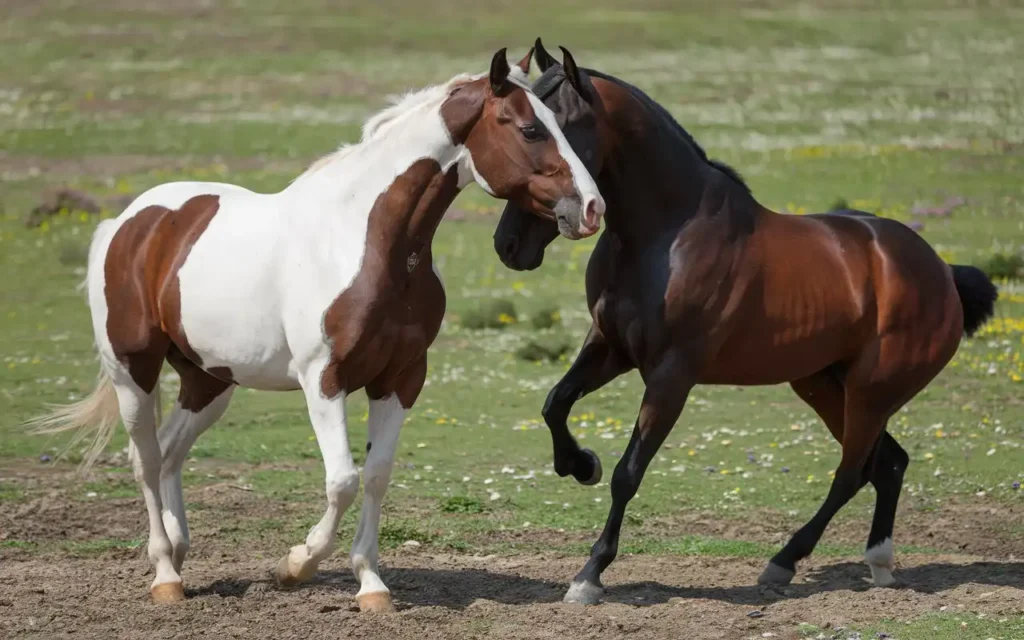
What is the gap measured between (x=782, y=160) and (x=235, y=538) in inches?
935

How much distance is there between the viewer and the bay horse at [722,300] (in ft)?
27.3

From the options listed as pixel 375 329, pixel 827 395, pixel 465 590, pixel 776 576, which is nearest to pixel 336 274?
pixel 375 329

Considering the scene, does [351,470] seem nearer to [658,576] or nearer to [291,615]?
[291,615]

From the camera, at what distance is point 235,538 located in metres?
10.1

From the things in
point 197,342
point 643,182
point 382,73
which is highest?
point 643,182

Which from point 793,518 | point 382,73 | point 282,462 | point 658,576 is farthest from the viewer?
point 382,73

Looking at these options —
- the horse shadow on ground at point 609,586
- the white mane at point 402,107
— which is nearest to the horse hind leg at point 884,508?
the horse shadow on ground at point 609,586

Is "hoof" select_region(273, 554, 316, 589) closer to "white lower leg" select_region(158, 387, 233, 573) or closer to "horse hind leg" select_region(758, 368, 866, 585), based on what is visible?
"white lower leg" select_region(158, 387, 233, 573)

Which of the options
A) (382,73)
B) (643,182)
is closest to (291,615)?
(643,182)

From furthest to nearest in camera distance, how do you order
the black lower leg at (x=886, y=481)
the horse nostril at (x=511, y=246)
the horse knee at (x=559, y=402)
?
the black lower leg at (x=886, y=481) < the horse knee at (x=559, y=402) < the horse nostril at (x=511, y=246)

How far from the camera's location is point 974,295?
9.46 meters

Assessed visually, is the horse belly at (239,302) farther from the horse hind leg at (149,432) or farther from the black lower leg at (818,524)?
the black lower leg at (818,524)

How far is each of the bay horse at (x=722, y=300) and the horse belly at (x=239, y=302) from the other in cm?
132

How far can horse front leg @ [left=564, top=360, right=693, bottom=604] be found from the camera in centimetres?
828
